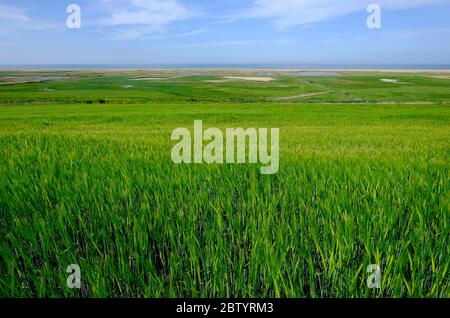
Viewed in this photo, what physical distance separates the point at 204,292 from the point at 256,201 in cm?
88

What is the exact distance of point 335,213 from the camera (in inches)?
76.9

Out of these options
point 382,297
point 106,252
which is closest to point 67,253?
point 106,252

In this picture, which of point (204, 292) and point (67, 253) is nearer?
point (204, 292)

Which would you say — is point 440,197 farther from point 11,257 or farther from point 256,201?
point 11,257

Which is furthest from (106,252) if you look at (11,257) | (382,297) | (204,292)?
(382,297)

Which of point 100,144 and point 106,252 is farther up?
point 100,144

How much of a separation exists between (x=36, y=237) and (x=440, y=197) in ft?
→ 8.33

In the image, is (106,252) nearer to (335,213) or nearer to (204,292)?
(204,292)

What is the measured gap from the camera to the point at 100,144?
4.12m
